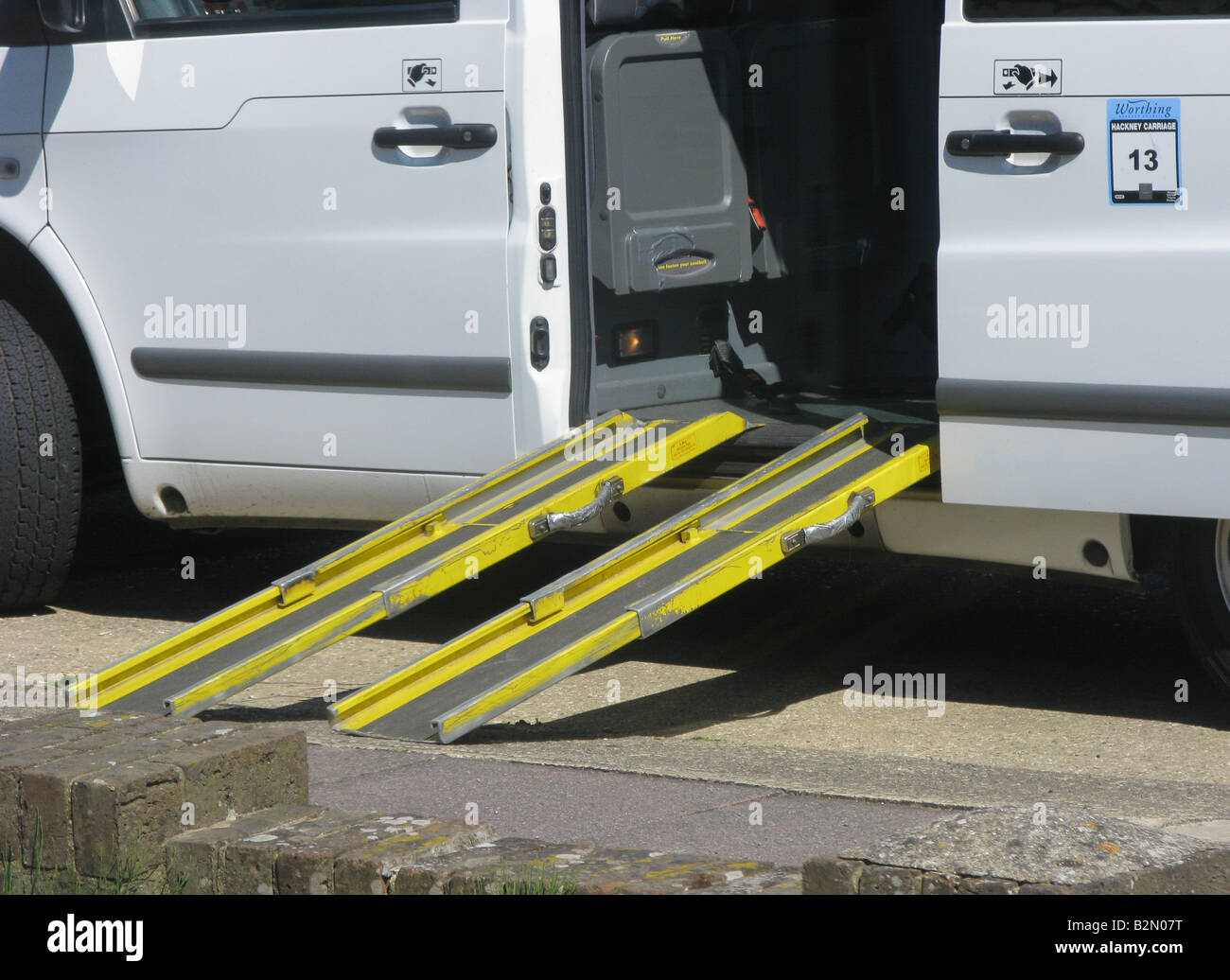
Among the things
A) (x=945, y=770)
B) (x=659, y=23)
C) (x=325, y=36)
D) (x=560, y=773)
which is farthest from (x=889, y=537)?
(x=325, y=36)

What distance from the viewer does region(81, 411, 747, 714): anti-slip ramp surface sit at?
425 centimetres

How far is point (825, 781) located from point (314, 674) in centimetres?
183

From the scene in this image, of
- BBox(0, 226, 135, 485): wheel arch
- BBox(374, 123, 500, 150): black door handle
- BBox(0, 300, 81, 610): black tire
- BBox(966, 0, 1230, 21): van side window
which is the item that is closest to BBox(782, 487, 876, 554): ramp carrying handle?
BBox(966, 0, 1230, 21): van side window

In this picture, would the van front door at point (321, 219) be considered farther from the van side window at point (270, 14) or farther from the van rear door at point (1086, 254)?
the van rear door at point (1086, 254)

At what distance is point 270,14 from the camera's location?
492 cm

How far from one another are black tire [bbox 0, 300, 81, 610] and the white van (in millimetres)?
10

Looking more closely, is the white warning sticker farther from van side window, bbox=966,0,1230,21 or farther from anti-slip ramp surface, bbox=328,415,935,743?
anti-slip ramp surface, bbox=328,415,935,743

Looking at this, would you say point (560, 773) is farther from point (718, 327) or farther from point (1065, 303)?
point (718, 327)

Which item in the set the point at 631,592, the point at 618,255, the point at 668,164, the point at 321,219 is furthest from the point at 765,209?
the point at 631,592

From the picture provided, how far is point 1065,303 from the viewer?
4082mm

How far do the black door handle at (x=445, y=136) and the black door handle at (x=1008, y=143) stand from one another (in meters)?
1.21

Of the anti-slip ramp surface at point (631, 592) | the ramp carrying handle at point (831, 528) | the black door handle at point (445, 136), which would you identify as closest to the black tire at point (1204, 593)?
the anti-slip ramp surface at point (631, 592)

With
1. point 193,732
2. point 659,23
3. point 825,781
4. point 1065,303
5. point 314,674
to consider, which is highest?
point 659,23
